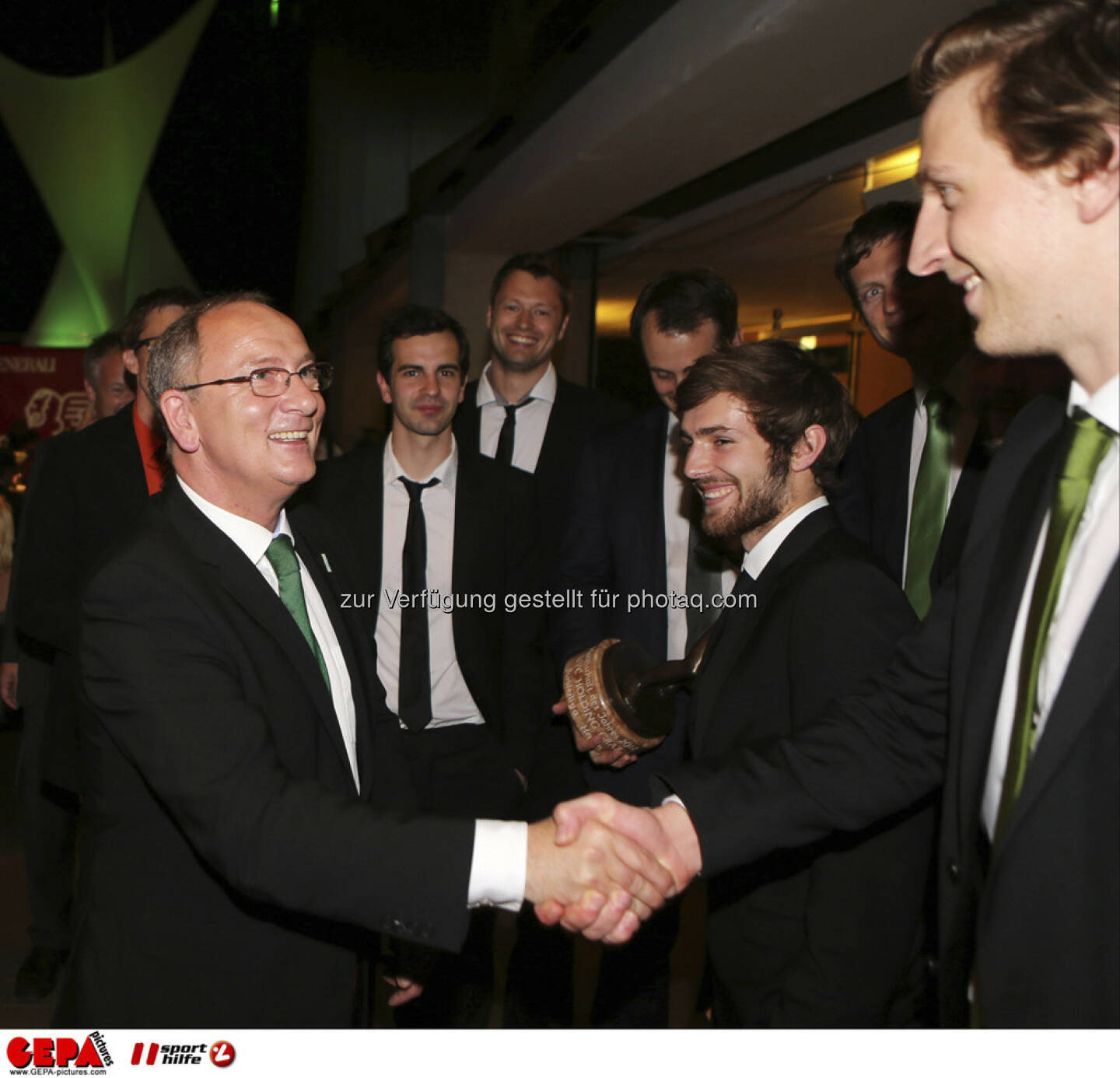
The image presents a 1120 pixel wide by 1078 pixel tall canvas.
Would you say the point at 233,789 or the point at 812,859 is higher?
the point at 233,789

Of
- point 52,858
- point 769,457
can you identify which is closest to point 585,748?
point 769,457

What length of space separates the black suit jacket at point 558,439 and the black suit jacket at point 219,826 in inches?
65.9

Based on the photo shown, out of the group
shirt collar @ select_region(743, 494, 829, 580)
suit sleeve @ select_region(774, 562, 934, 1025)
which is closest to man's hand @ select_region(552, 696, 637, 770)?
shirt collar @ select_region(743, 494, 829, 580)

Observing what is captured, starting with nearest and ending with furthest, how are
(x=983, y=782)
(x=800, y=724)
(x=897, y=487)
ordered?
(x=983, y=782) < (x=800, y=724) < (x=897, y=487)

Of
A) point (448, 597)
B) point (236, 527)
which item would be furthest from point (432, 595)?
point (236, 527)

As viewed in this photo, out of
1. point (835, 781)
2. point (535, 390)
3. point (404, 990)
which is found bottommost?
point (404, 990)

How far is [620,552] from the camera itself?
2.96 meters

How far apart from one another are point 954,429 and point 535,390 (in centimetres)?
161

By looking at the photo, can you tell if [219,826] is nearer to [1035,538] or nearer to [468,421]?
[1035,538]

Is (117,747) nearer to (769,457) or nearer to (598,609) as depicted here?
(769,457)

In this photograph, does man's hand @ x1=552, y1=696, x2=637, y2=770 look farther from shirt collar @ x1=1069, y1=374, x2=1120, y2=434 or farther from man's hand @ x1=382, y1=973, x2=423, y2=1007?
shirt collar @ x1=1069, y1=374, x2=1120, y2=434

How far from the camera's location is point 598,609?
300cm
